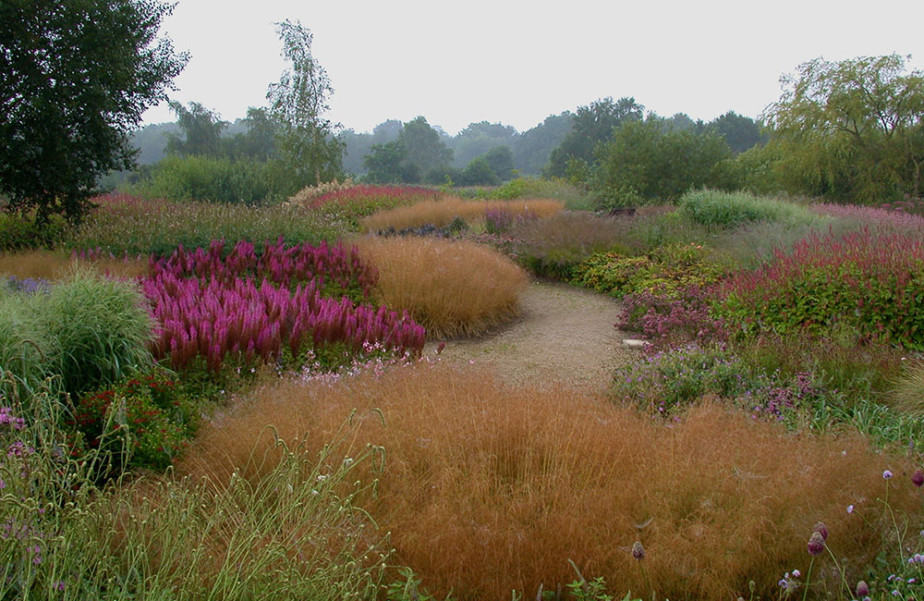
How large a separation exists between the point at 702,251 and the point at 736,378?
624cm

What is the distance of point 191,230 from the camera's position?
8805mm

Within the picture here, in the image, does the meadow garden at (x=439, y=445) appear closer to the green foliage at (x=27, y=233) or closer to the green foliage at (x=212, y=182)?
the green foliage at (x=27, y=233)

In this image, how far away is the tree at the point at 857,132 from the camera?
20672 mm

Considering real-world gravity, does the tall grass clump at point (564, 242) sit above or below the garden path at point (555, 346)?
above

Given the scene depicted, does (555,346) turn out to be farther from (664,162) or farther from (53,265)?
(664,162)

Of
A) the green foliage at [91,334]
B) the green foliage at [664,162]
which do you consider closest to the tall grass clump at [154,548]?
the green foliage at [91,334]

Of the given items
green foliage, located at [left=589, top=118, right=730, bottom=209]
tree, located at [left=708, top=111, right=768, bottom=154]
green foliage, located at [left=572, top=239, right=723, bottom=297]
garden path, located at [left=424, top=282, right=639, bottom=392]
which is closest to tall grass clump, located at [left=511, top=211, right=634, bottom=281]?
green foliage, located at [left=572, top=239, right=723, bottom=297]

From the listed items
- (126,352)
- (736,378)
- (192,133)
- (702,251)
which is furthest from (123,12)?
(192,133)

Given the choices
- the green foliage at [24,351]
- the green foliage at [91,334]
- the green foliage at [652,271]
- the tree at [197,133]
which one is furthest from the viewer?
the tree at [197,133]

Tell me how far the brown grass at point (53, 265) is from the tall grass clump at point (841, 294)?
6317 millimetres

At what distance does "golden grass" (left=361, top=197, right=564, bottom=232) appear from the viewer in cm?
1537

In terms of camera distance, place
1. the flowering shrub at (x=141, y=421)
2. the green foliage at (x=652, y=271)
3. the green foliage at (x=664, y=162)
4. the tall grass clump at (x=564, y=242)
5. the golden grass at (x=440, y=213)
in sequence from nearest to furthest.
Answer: the flowering shrub at (x=141, y=421) → the green foliage at (x=652, y=271) → the tall grass clump at (x=564, y=242) → the golden grass at (x=440, y=213) → the green foliage at (x=664, y=162)

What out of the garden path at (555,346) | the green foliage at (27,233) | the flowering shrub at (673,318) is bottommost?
the garden path at (555,346)

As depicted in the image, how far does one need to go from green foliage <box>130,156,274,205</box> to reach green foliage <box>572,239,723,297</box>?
16543 millimetres
